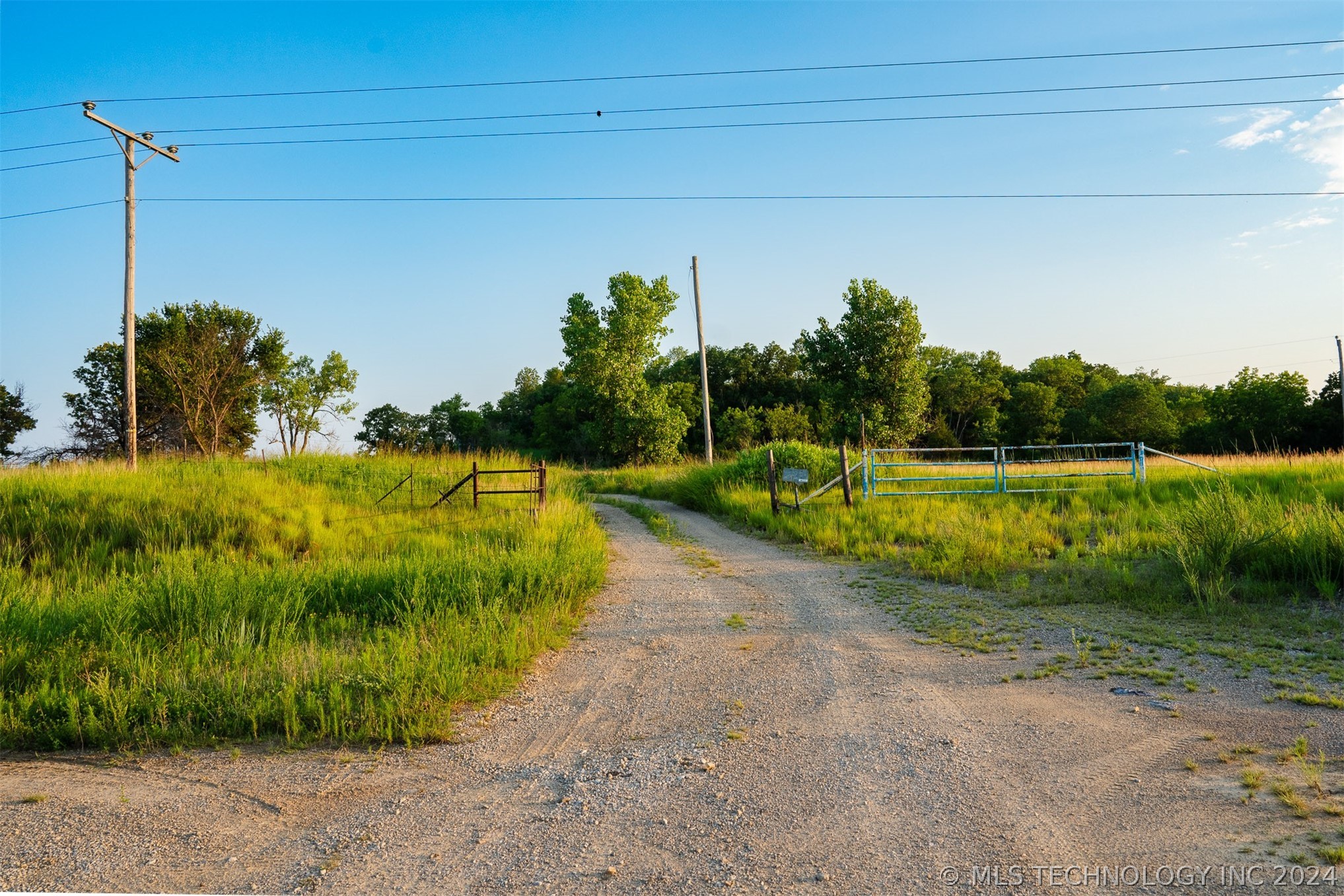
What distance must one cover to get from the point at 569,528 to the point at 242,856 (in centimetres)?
932

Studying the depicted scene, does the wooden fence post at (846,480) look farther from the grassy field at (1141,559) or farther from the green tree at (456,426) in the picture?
the green tree at (456,426)

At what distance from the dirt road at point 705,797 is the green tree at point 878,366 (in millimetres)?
31466

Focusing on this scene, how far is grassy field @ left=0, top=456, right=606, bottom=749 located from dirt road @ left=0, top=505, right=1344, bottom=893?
37 cm

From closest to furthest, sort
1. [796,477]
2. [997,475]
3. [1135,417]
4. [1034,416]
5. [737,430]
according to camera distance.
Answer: [796,477], [997,475], [737,430], [1135,417], [1034,416]

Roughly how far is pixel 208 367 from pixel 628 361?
71.0ft

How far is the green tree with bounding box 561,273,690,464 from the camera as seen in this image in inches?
1593

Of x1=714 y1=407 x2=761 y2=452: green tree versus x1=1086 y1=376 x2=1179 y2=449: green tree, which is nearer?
x1=714 y1=407 x2=761 y2=452: green tree

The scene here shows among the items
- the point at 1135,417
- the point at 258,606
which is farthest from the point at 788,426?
the point at 258,606

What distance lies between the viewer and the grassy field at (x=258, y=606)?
534cm

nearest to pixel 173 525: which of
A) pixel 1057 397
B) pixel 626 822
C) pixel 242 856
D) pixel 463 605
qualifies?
pixel 463 605

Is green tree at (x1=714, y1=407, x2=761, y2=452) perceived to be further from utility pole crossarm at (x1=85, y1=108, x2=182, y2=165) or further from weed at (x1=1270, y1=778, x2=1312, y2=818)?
weed at (x1=1270, y1=778, x2=1312, y2=818)

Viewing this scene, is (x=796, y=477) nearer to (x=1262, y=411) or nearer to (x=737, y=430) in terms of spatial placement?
(x=737, y=430)

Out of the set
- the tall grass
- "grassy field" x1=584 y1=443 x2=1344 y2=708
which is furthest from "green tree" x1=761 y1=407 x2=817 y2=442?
"grassy field" x1=584 y1=443 x2=1344 y2=708

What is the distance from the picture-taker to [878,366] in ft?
121
